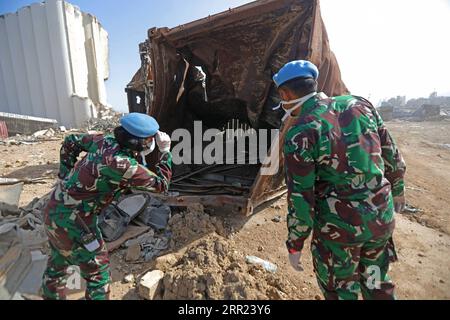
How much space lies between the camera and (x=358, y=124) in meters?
1.54

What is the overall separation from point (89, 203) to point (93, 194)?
0.10 m

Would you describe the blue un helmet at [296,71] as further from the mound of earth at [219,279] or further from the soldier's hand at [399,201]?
the mound of earth at [219,279]

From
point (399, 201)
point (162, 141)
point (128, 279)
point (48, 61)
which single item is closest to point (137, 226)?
point (128, 279)

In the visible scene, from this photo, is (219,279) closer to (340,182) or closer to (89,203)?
(89,203)

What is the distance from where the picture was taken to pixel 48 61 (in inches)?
506

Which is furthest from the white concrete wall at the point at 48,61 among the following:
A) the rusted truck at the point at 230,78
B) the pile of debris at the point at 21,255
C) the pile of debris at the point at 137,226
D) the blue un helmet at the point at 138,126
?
the blue un helmet at the point at 138,126

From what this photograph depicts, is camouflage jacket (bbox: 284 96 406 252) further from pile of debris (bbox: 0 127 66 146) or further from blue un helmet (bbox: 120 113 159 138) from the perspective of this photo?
pile of debris (bbox: 0 127 66 146)

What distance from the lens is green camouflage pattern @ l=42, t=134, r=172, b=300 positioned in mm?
1778

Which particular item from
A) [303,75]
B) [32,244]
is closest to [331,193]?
[303,75]

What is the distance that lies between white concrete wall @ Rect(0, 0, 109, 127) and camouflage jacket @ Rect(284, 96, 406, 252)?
1419 centimetres

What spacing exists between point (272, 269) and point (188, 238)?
0.98 m

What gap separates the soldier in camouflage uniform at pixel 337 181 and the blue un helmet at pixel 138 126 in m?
0.92

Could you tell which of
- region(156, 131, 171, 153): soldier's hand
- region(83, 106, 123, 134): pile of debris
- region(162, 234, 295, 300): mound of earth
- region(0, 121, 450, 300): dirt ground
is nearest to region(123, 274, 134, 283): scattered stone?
region(0, 121, 450, 300): dirt ground

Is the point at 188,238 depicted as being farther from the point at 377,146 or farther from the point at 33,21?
the point at 33,21
